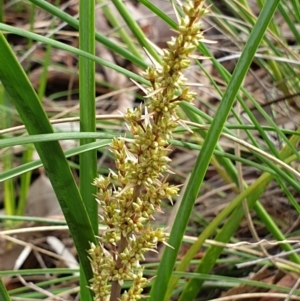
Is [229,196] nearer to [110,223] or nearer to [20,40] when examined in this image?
[110,223]

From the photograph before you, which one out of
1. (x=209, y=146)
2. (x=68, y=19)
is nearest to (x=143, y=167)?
(x=209, y=146)

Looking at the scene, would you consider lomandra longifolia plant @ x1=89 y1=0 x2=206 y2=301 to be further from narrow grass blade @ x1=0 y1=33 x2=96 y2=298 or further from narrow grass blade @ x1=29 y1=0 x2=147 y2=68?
narrow grass blade @ x1=29 y1=0 x2=147 y2=68

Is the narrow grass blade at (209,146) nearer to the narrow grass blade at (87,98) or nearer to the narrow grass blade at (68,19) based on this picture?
the narrow grass blade at (87,98)

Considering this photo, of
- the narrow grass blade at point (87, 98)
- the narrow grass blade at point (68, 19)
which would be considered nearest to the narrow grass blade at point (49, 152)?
the narrow grass blade at point (87, 98)

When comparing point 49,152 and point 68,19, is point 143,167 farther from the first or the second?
point 68,19

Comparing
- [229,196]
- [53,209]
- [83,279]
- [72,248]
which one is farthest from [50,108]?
[83,279]

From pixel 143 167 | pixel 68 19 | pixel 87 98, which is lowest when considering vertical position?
pixel 143 167
